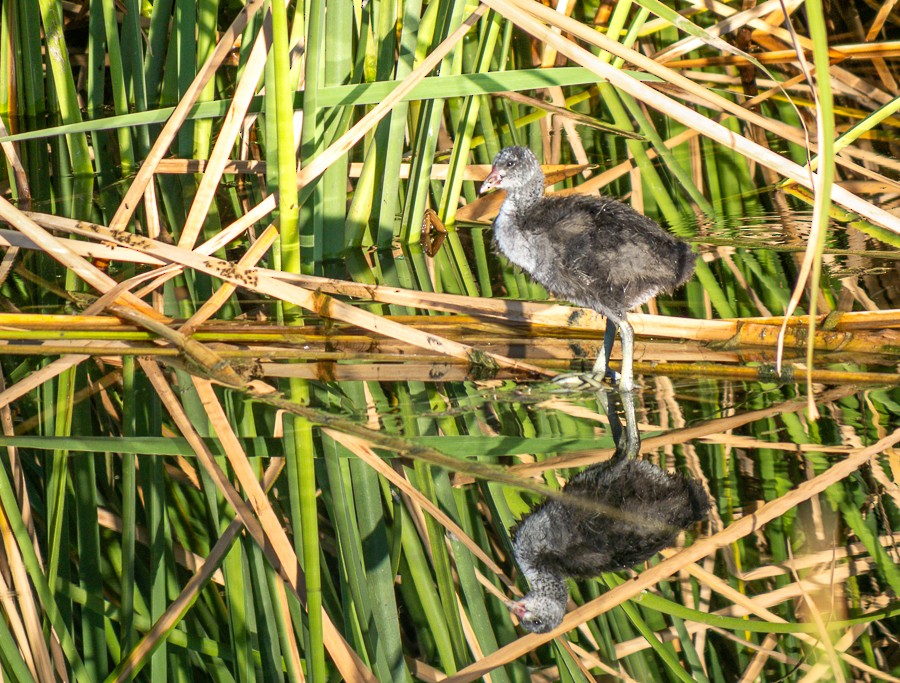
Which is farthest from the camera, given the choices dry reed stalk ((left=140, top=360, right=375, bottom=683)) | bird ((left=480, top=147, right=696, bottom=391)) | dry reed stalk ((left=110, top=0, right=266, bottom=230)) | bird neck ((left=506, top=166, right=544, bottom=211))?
dry reed stalk ((left=110, top=0, right=266, bottom=230))

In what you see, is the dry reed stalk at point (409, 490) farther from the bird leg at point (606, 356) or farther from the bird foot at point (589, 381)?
the bird leg at point (606, 356)

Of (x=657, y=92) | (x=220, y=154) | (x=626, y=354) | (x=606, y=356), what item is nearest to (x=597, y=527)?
(x=626, y=354)

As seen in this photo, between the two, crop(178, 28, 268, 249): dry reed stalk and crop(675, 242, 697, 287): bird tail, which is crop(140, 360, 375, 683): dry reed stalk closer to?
crop(178, 28, 268, 249): dry reed stalk

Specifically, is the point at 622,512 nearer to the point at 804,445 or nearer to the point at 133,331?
the point at 804,445

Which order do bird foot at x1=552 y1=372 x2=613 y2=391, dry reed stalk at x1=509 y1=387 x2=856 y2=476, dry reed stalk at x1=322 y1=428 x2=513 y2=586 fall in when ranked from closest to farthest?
1. dry reed stalk at x1=322 y1=428 x2=513 y2=586
2. dry reed stalk at x1=509 y1=387 x2=856 y2=476
3. bird foot at x1=552 y1=372 x2=613 y2=391

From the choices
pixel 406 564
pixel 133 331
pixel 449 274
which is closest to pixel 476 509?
pixel 406 564

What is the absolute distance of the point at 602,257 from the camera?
3543mm

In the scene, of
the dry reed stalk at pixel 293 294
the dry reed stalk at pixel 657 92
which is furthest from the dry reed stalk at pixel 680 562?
the dry reed stalk at pixel 293 294

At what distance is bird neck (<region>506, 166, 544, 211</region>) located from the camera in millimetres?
4004

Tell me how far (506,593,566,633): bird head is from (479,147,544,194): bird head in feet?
6.00

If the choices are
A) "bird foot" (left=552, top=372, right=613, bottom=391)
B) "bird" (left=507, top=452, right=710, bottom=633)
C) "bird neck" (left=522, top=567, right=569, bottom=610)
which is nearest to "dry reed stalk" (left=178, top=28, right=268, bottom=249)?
"bird foot" (left=552, top=372, right=613, bottom=391)

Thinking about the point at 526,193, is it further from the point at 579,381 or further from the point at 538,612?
the point at 538,612

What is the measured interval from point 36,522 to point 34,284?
1.60 m

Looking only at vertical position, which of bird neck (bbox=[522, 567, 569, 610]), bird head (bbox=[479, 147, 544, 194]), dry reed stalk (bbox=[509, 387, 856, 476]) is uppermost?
bird head (bbox=[479, 147, 544, 194])
